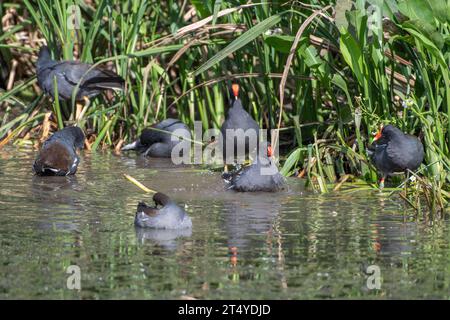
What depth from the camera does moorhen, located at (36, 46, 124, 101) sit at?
34.0 feet

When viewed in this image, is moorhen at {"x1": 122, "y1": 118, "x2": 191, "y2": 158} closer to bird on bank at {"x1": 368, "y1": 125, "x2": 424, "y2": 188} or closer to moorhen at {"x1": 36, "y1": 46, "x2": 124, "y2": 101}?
moorhen at {"x1": 36, "y1": 46, "x2": 124, "y2": 101}

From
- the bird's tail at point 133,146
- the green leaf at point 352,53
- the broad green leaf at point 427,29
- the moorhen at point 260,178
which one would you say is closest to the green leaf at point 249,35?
the green leaf at point 352,53

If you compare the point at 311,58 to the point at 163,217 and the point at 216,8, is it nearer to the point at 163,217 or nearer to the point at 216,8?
the point at 216,8

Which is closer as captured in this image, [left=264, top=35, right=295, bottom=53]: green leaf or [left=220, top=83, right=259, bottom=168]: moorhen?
[left=264, top=35, right=295, bottom=53]: green leaf

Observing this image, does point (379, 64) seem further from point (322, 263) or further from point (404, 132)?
point (322, 263)

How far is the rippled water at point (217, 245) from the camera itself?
5.36 m

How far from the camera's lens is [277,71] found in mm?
9273

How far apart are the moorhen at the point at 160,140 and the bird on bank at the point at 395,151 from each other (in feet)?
7.97

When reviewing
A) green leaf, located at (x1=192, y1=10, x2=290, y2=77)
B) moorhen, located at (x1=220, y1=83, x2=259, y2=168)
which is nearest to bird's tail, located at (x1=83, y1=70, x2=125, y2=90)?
moorhen, located at (x1=220, y1=83, x2=259, y2=168)

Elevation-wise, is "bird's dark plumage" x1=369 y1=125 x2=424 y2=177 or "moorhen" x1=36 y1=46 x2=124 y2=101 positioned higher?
"moorhen" x1=36 y1=46 x2=124 y2=101

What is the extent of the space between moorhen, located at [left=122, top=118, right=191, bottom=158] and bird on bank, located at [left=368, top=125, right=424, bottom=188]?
7.97 ft

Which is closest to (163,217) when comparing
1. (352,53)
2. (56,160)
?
(352,53)

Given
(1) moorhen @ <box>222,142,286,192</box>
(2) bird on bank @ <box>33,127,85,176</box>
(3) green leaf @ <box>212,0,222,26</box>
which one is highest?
(3) green leaf @ <box>212,0,222,26</box>

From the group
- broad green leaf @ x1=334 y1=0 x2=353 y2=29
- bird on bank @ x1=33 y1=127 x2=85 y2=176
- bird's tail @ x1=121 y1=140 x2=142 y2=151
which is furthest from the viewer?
bird's tail @ x1=121 y1=140 x2=142 y2=151
